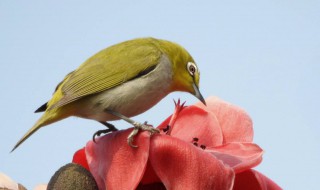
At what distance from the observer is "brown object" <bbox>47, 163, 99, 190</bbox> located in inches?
47.8

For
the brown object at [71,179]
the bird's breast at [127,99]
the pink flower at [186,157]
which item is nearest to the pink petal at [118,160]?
the pink flower at [186,157]

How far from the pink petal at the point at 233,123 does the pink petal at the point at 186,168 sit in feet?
1.66

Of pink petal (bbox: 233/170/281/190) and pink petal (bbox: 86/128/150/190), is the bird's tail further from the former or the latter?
pink petal (bbox: 233/170/281/190)

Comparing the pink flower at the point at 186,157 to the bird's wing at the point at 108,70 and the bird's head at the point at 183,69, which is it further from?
the bird's head at the point at 183,69

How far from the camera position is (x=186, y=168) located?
136 cm

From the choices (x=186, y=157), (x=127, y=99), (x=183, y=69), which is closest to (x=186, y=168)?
(x=186, y=157)

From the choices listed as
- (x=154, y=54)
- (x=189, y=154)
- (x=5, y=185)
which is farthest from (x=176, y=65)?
(x=5, y=185)

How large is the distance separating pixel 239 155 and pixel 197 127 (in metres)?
0.37

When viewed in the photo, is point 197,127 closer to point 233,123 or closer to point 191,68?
point 233,123

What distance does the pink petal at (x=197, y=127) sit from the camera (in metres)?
1.90

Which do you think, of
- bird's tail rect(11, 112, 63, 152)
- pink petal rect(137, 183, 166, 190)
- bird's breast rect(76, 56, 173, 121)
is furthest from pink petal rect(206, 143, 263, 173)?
bird's tail rect(11, 112, 63, 152)

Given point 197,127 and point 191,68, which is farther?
point 191,68

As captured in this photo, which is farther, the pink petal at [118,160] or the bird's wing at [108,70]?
the bird's wing at [108,70]

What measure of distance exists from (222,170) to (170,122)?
0.62 meters
